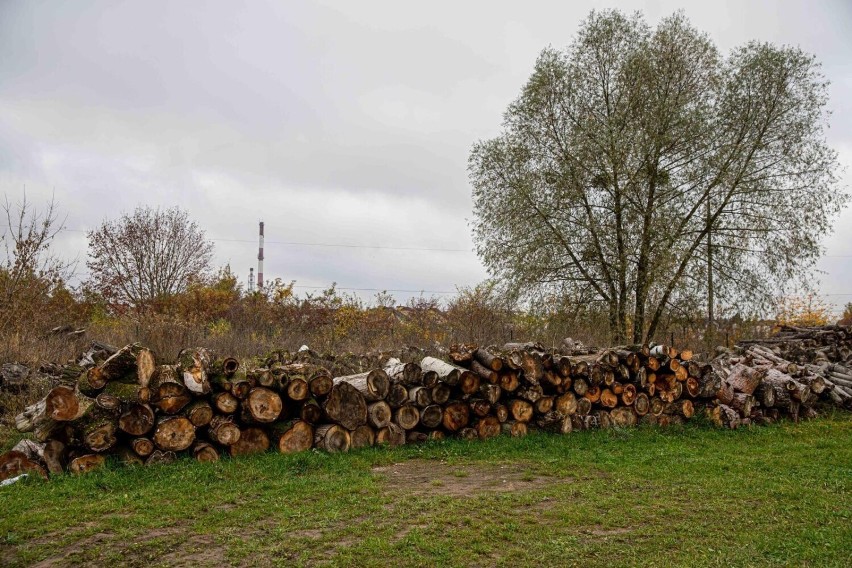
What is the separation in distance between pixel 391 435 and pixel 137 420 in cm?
311

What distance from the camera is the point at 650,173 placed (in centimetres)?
1894

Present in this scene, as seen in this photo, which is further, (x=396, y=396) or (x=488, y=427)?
(x=488, y=427)

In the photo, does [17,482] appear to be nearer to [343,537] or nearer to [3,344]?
[343,537]

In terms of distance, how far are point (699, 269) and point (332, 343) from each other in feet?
36.9

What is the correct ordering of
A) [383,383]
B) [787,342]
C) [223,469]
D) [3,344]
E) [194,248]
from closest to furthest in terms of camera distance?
[223,469], [383,383], [3,344], [787,342], [194,248]

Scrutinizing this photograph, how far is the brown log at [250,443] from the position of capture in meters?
7.51

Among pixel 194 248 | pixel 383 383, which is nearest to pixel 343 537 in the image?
pixel 383 383

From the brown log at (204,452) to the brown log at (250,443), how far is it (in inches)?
8.7

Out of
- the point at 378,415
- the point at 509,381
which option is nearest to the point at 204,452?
the point at 378,415

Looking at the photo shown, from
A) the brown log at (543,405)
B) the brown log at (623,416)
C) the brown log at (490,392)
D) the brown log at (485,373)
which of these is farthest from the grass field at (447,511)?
the brown log at (623,416)

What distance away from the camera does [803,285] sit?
749 inches

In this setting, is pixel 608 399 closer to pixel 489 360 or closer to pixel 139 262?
pixel 489 360

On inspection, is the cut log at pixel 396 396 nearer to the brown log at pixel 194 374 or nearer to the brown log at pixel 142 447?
the brown log at pixel 194 374

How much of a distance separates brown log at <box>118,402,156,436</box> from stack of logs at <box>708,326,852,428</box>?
28.1ft
